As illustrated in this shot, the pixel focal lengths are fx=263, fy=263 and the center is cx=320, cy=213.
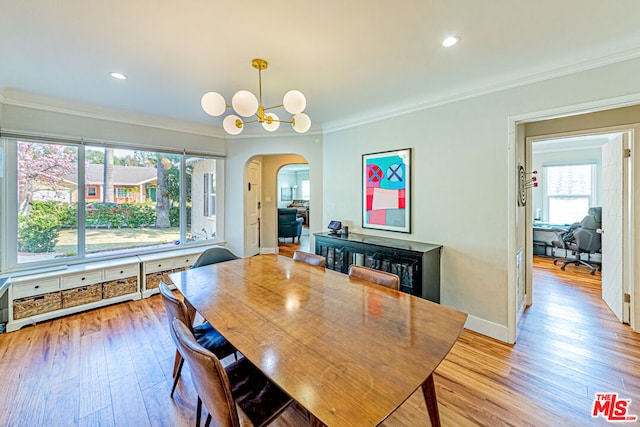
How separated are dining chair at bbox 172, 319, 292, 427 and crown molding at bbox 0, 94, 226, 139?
356cm

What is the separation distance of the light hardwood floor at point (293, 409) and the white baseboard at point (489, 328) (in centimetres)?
7

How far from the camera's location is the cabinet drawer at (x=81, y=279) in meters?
3.05

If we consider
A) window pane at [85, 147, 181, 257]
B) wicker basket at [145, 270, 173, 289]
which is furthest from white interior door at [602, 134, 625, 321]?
window pane at [85, 147, 181, 257]

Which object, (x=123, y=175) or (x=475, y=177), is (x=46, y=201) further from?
(x=475, y=177)

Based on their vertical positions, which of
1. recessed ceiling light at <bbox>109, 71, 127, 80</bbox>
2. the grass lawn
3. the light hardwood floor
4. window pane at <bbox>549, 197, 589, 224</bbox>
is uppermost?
recessed ceiling light at <bbox>109, 71, 127, 80</bbox>

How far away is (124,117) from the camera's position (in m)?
3.60

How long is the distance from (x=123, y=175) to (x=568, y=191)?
8.57m

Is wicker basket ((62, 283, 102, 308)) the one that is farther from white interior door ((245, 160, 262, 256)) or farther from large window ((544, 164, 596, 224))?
large window ((544, 164, 596, 224))

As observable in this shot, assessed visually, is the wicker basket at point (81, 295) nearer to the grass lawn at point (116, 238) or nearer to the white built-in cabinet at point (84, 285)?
the white built-in cabinet at point (84, 285)

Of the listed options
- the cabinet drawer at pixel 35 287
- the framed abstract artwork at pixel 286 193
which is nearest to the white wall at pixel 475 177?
the cabinet drawer at pixel 35 287

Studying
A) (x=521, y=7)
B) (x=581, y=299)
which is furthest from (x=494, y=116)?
(x=581, y=299)

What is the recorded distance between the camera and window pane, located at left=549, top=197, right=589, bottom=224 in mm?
5688

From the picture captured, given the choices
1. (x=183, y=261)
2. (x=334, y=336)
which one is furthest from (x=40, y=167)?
(x=334, y=336)

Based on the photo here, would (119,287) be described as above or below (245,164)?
below
